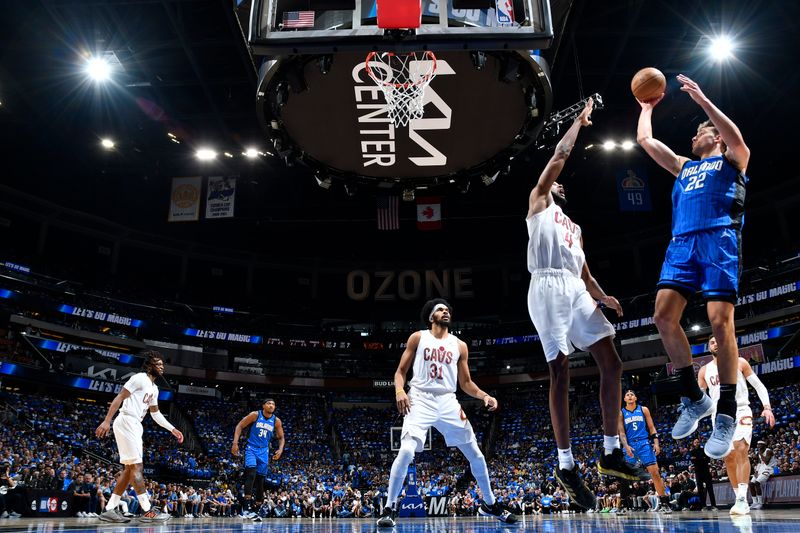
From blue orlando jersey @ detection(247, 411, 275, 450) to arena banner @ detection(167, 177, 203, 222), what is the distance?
15.0 metres

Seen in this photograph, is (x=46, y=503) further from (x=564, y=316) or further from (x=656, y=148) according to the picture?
(x=656, y=148)

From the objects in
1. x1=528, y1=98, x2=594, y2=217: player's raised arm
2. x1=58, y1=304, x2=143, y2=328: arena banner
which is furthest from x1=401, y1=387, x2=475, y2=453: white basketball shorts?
x1=58, y1=304, x2=143, y2=328: arena banner

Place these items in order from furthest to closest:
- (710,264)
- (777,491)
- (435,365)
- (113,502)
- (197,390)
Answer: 1. (197,390)
2. (777,491)
3. (113,502)
4. (435,365)
5. (710,264)

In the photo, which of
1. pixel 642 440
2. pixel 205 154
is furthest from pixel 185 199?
pixel 642 440

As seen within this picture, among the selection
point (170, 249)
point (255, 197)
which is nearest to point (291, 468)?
point (255, 197)

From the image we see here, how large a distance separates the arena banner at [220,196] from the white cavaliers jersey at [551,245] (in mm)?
20848

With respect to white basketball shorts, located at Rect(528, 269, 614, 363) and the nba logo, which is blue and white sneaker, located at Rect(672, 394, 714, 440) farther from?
the nba logo

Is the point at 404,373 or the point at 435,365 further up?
the point at 435,365

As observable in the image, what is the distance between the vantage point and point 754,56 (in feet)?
64.4

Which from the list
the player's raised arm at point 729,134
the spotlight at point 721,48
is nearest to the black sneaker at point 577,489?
the player's raised arm at point 729,134

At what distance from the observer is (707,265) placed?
423 centimetres

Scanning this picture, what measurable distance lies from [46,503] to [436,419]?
46.3 feet

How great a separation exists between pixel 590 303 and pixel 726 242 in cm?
110

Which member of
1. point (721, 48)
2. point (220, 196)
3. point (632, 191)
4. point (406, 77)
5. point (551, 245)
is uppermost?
point (721, 48)
